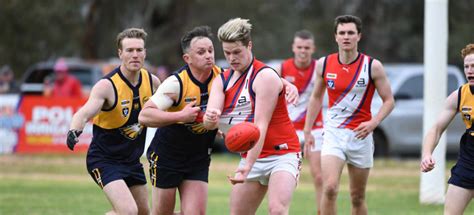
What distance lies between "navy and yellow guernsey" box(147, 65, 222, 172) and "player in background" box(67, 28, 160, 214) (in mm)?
243

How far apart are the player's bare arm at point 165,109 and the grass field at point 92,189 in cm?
464

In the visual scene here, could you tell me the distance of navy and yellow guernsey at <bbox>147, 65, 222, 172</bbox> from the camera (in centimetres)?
867

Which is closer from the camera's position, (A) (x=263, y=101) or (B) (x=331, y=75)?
(A) (x=263, y=101)

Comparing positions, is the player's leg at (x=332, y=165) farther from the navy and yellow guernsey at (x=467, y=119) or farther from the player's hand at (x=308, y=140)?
the navy and yellow guernsey at (x=467, y=119)

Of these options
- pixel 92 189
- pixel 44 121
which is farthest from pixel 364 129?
pixel 44 121

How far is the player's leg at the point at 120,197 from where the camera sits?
27.9ft

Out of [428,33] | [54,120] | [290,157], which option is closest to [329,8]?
[54,120]

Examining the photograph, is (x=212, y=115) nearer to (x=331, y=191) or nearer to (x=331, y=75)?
(x=331, y=191)

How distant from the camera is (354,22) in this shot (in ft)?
33.1

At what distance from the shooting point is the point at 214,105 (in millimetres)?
7953

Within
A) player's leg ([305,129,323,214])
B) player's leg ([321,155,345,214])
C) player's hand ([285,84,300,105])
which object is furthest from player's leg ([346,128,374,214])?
player's hand ([285,84,300,105])

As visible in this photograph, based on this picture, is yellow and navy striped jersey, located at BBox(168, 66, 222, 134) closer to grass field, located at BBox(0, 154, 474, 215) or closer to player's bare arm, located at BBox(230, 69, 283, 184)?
player's bare arm, located at BBox(230, 69, 283, 184)

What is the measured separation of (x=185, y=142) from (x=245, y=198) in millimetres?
1031

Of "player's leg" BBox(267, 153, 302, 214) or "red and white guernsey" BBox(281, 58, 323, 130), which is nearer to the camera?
"player's leg" BBox(267, 153, 302, 214)
